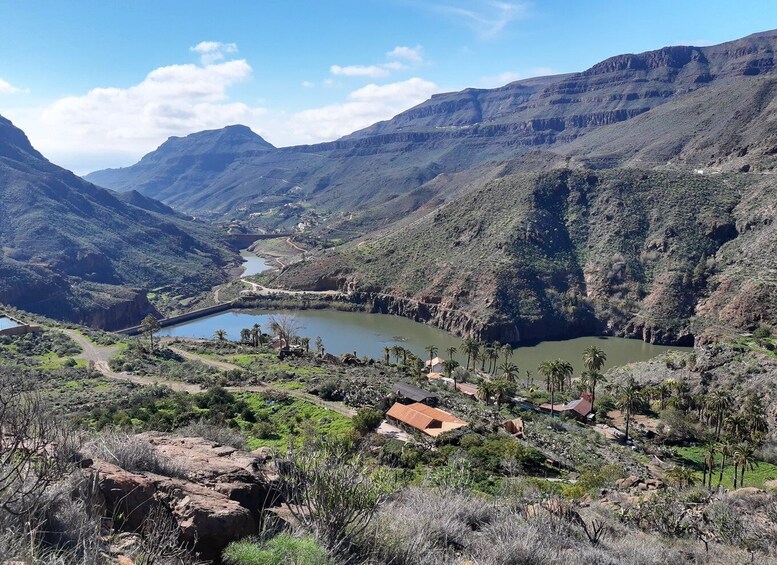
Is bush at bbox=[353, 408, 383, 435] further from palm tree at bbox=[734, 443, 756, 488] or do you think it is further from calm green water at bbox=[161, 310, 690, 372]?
calm green water at bbox=[161, 310, 690, 372]

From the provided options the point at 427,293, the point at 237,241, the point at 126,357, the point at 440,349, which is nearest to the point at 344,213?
the point at 237,241

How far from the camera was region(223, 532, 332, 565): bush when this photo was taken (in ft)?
24.4

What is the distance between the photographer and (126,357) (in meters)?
49.2

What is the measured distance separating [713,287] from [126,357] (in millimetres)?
63431

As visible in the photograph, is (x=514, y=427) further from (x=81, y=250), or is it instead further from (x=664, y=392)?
(x=81, y=250)

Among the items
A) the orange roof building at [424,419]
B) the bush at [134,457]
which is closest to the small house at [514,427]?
the orange roof building at [424,419]

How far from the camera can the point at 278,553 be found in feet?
24.8

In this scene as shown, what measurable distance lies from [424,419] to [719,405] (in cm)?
1790

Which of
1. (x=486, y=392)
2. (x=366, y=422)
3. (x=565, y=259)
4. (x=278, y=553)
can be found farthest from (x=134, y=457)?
(x=565, y=259)

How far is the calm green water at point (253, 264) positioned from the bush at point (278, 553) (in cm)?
11453

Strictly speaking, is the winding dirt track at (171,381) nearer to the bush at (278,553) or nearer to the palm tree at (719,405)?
the palm tree at (719,405)

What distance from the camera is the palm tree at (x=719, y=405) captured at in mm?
32062

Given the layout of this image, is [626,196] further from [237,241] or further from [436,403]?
[237,241]

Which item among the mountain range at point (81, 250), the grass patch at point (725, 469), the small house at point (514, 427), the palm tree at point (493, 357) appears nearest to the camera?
the grass patch at point (725, 469)
